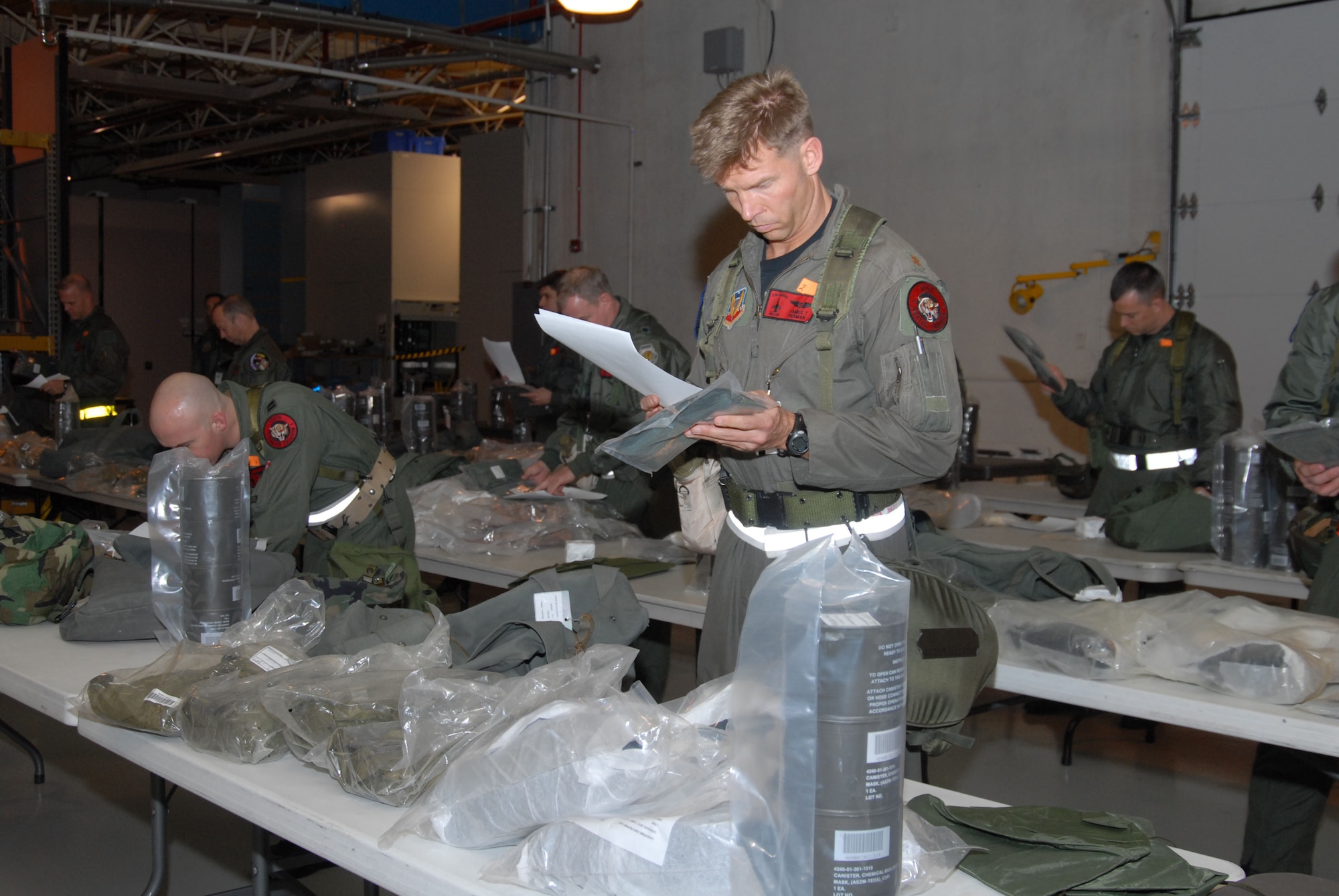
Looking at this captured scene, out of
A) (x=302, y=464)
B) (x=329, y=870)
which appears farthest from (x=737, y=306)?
(x=329, y=870)

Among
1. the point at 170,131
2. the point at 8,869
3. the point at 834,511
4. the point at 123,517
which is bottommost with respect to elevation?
the point at 8,869

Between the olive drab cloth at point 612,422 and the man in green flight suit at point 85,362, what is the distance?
3519 millimetres

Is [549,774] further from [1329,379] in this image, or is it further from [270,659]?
[1329,379]

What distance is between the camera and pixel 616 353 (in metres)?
1.60

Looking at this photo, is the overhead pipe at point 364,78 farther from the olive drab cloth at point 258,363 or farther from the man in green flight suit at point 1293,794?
the man in green flight suit at point 1293,794

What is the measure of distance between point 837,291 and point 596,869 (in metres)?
1.04

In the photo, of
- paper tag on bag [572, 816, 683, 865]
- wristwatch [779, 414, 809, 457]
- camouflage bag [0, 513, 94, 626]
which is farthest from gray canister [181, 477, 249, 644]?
paper tag on bag [572, 816, 683, 865]

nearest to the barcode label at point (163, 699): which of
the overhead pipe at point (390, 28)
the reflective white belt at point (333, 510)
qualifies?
the reflective white belt at point (333, 510)

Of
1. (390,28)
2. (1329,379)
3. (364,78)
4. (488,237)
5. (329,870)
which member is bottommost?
(329,870)

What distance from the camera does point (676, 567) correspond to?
3250mm

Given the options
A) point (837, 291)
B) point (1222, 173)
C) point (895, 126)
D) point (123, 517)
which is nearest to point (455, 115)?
point (895, 126)

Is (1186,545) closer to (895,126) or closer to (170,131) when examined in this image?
(895,126)

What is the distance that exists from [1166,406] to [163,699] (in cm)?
385

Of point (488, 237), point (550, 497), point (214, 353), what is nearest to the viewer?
point (550, 497)
